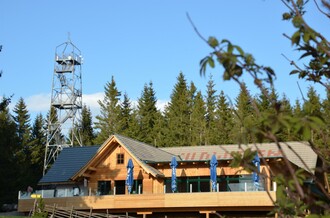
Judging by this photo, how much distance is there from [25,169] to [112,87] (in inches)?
616

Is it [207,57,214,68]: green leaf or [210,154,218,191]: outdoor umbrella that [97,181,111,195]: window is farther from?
[207,57,214,68]: green leaf

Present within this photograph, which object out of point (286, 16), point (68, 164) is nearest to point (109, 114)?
point (68, 164)

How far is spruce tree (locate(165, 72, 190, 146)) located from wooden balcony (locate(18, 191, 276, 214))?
78.6ft

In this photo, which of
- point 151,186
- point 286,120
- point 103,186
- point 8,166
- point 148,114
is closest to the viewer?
point 286,120

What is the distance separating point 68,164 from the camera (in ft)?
111

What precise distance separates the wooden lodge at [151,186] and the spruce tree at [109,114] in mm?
20605

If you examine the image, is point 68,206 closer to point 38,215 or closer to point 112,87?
point 38,215

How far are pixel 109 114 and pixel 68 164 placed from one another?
75.0ft

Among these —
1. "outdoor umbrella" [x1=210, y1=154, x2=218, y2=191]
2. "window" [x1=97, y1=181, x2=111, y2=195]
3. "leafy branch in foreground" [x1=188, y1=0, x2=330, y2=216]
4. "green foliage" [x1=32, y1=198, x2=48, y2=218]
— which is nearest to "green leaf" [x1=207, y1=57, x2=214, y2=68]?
"leafy branch in foreground" [x1=188, y1=0, x2=330, y2=216]

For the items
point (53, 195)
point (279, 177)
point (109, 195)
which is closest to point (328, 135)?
point (279, 177)

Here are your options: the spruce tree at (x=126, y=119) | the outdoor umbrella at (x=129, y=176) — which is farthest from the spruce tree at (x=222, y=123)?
the outdoor umbrella at (x=129, y=176)

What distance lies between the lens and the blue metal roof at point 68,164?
32406 mm

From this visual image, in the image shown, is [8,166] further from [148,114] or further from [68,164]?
[148,114]

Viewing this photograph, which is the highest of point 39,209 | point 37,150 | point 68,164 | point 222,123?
point 222,123
